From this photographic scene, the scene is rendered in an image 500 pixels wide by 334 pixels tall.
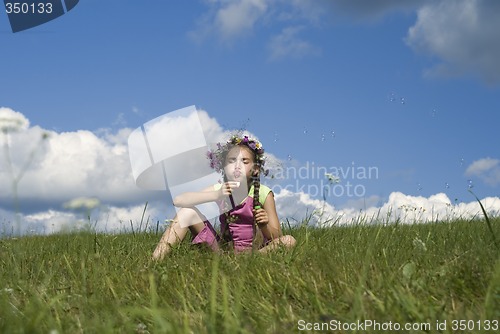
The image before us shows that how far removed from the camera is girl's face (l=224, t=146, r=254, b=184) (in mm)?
6207

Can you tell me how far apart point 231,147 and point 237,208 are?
0.68 m

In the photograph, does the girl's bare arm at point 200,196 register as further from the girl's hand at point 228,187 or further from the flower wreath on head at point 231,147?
the flower wreath on head at point 231,147

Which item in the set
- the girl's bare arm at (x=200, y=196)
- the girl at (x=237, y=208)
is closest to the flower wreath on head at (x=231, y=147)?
the girl at (x=237, y=208)

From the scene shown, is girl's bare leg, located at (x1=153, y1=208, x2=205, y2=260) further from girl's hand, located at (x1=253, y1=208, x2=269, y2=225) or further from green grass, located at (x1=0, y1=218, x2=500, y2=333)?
green grass, located at (x1=0, y1=218, x2=500, y2=333)

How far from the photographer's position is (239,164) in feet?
20.4

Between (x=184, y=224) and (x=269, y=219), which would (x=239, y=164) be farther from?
(x=184, y=224)

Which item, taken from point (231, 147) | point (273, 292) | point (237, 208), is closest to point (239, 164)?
point (231, 147)

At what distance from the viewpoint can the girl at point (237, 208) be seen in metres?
5.88

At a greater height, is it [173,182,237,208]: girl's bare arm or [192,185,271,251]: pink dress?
[173,182,237,208]: girl's bare arm

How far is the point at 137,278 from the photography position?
4297mm

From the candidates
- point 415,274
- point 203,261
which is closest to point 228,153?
point 203,261

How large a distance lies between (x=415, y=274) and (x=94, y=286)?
2143mm

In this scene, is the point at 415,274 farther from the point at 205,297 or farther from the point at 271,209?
the point at 271,209

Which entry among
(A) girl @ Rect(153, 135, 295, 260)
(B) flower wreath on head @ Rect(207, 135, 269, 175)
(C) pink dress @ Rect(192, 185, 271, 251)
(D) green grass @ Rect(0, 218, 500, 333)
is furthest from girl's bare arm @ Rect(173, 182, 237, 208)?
(D) green grass @ Rect(0, 218, 500, 333)
